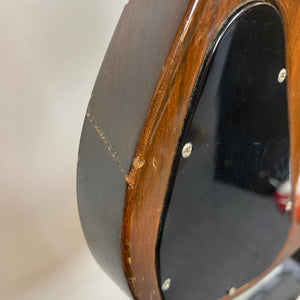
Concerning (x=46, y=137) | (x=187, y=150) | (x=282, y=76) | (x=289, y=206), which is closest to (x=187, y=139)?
(x=187, y=150)

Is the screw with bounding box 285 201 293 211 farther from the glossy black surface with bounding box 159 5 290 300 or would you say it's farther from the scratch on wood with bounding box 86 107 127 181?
the scratch on wood with bounding box 86 107 127 181

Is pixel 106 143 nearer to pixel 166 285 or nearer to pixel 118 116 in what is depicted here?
pixel 118 116

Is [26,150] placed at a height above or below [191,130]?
above

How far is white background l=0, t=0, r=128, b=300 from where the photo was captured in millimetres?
747

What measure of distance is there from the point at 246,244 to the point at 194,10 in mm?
318

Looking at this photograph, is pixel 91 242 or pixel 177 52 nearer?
pixel 177 52

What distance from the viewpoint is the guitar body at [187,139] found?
43 cm

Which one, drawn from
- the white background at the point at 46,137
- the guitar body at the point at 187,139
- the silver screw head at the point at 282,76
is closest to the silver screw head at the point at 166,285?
the guitar body at the point at 187,139

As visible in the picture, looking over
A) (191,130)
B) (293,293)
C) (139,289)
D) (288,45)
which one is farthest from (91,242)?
(293,293)

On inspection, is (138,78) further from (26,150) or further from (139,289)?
(26,150)

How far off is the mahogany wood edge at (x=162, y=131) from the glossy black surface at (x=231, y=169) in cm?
1

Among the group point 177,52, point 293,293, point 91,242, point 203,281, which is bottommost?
point 293,293

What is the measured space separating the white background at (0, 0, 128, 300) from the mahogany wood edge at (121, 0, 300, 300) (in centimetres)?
38

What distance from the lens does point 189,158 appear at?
0.47 m
